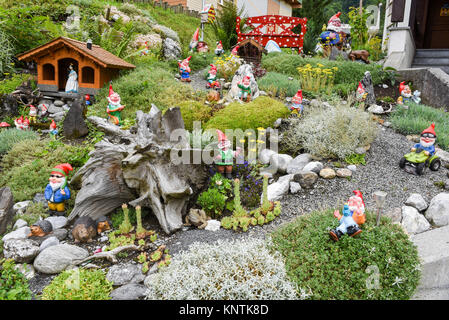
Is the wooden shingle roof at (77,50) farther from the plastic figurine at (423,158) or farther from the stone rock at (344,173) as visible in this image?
the plastic figurine at (423,158)

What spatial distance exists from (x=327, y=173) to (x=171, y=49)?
33.1 ft

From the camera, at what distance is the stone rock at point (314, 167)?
541 centimetres

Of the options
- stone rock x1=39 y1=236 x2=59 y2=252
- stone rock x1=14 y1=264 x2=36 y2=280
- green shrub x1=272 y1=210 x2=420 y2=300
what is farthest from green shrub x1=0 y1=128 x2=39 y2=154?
green shrub x1=272 y1=210 x2=420 y2=300

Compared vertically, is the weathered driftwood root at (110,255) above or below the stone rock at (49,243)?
above

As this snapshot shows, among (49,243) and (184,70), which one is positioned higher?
(184,70)

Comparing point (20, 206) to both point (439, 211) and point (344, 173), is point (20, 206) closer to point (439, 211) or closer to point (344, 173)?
point (344, 173)

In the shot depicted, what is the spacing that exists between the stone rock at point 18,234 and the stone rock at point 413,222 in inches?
206

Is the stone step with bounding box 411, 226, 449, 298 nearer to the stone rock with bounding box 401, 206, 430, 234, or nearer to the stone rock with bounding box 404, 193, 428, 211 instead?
the stone rock with bounding box 401, 206, 430, 234

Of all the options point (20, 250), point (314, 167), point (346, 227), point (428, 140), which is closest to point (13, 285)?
point (20, 250)

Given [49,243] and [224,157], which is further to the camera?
[224,157]

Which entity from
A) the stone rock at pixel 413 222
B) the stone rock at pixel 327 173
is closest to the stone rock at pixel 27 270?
the stone rock at pixel 327 173

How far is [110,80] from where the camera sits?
9031 millimetres

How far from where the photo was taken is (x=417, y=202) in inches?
179
